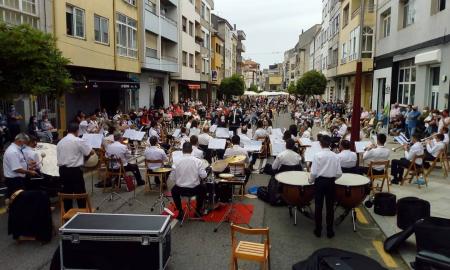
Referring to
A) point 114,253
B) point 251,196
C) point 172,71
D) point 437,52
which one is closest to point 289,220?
point 251,196

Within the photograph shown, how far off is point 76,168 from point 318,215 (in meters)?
4.80

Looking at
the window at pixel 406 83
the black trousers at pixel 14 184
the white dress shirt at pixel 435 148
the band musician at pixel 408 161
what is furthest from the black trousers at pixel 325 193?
the window at pixel 406 83

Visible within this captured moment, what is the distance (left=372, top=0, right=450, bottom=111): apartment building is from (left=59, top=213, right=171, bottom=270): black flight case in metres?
15.6

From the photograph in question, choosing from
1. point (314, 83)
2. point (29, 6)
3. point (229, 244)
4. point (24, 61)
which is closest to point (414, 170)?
point (229, 244)

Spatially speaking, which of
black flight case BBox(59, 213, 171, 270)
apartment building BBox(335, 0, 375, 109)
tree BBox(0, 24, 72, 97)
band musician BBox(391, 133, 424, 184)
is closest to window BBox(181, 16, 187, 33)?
apartment building BBox(335, 0, 375, 109)

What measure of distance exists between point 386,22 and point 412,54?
260 inches

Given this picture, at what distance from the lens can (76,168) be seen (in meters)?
8.02

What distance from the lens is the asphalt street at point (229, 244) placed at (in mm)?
6363

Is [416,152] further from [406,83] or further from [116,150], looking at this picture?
[406,83]

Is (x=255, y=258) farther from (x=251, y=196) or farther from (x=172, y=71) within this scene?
(x=172, y=71)

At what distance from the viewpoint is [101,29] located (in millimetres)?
22078

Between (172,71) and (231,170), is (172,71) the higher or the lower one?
the higher one

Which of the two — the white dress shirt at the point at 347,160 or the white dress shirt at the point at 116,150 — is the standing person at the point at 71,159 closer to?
the white dress shirt at the point at 116,150

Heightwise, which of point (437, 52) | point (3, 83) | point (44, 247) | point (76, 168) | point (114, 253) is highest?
point (437, 52)
